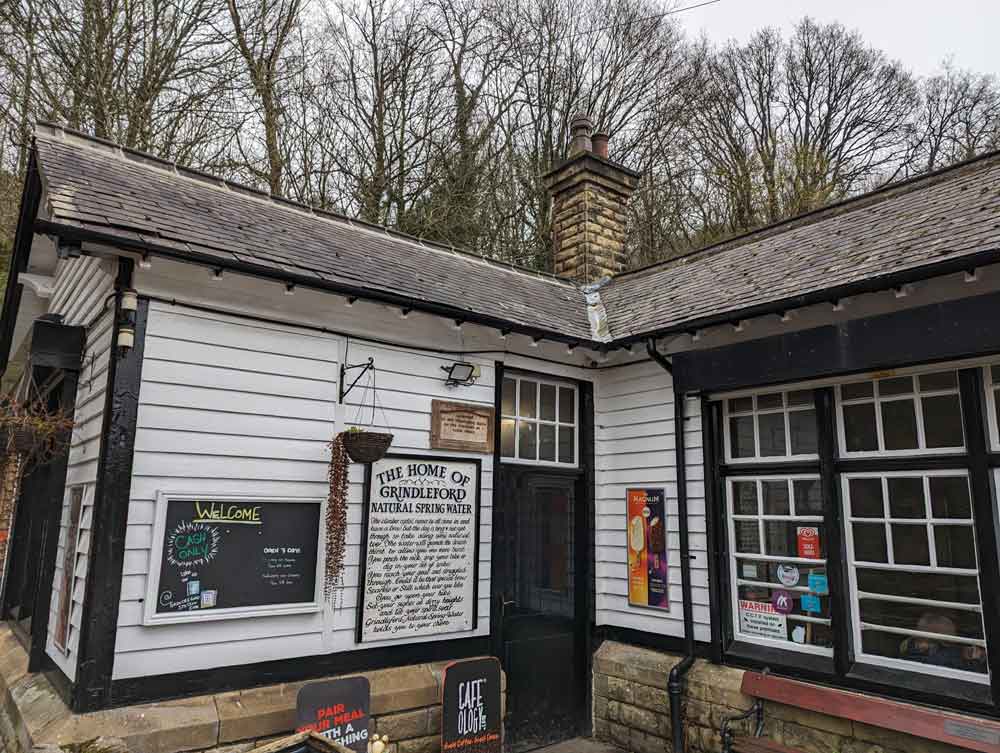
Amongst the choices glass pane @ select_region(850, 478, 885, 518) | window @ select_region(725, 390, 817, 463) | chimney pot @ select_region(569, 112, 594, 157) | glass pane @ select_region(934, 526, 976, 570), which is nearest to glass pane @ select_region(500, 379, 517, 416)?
window @ select_region(725, 390, 817, 463)

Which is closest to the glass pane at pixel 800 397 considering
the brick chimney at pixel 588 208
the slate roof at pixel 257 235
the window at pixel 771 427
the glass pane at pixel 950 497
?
the window at pixel 771 427

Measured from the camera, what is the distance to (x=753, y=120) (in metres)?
16.5

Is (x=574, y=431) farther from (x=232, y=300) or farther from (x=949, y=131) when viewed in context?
(x=949, y=131)

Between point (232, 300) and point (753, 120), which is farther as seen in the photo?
point (753, 120)

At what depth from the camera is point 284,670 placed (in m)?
4.14

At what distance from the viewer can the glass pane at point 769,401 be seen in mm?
5113

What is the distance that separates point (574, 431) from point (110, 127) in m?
9.34

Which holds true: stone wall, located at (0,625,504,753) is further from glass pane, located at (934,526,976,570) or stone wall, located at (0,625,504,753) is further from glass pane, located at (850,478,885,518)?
glass pane, located at (934,526,976,570)

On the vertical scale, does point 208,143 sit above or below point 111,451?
above

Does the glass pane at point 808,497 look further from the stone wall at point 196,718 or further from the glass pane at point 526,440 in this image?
the stone wall at point 196,718

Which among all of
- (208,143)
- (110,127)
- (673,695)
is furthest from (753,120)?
(673,695)

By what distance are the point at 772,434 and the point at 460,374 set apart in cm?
255

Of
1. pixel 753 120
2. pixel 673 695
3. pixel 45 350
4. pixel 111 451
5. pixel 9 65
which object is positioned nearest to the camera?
pixel 111 451

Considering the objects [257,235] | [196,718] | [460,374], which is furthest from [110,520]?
[460,374]
